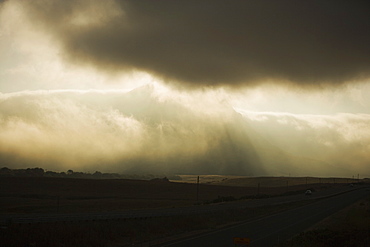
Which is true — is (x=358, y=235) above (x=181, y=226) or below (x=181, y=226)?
above

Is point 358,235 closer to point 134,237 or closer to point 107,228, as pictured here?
point 134,237

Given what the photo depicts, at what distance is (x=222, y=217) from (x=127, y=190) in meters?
86.9

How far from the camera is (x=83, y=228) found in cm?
3247

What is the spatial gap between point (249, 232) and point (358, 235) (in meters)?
12.1

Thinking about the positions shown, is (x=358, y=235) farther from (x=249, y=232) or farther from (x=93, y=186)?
(x=93, y=186)

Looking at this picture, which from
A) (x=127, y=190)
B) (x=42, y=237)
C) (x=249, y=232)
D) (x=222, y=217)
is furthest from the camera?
(x=127, y=190)

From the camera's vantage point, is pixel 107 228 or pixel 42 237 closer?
pixel 42 237

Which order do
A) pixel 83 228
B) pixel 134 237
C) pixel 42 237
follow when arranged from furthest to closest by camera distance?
1. pixel 134 237
2. pixel 83 228
3. pixel 42 237

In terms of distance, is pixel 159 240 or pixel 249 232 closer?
pixel 159 240

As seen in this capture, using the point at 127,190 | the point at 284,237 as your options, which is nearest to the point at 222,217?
the point at 284,237

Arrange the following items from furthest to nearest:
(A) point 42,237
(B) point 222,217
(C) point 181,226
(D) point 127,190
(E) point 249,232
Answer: (D) point 127,190
(B) point 222,217
(C) point 181,226
(E) point 249,232
(A) point 42,237

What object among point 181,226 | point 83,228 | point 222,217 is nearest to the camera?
point 83,228

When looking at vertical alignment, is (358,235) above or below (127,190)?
above

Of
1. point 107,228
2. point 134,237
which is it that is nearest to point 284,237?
point 134,237
